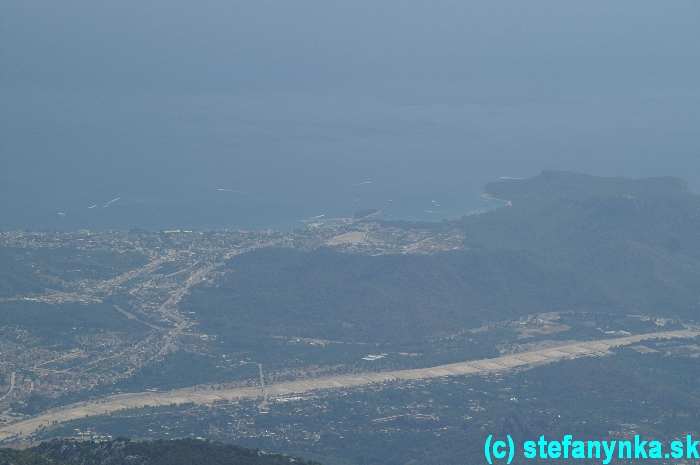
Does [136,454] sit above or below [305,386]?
above

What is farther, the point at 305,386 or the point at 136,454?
the point at 305,386

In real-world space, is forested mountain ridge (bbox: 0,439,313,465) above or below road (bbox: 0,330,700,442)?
above

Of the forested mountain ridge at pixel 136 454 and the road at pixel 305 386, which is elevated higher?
the forested mountain ridge at pixel 136 454

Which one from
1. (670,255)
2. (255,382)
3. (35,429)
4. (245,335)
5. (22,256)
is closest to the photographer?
(35,429)

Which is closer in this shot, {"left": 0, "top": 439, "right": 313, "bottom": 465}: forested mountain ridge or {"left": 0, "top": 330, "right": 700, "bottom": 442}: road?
{"left": 0, "top": 439, "right": 313, "bottom": 465}: forested mountain ridge

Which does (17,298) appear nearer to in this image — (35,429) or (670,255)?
(35,429)

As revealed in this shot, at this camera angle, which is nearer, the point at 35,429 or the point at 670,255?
the point at 35,429

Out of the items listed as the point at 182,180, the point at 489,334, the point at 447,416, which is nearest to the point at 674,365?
the point at 489,334

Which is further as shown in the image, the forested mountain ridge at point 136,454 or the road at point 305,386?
the road at point 305,386
